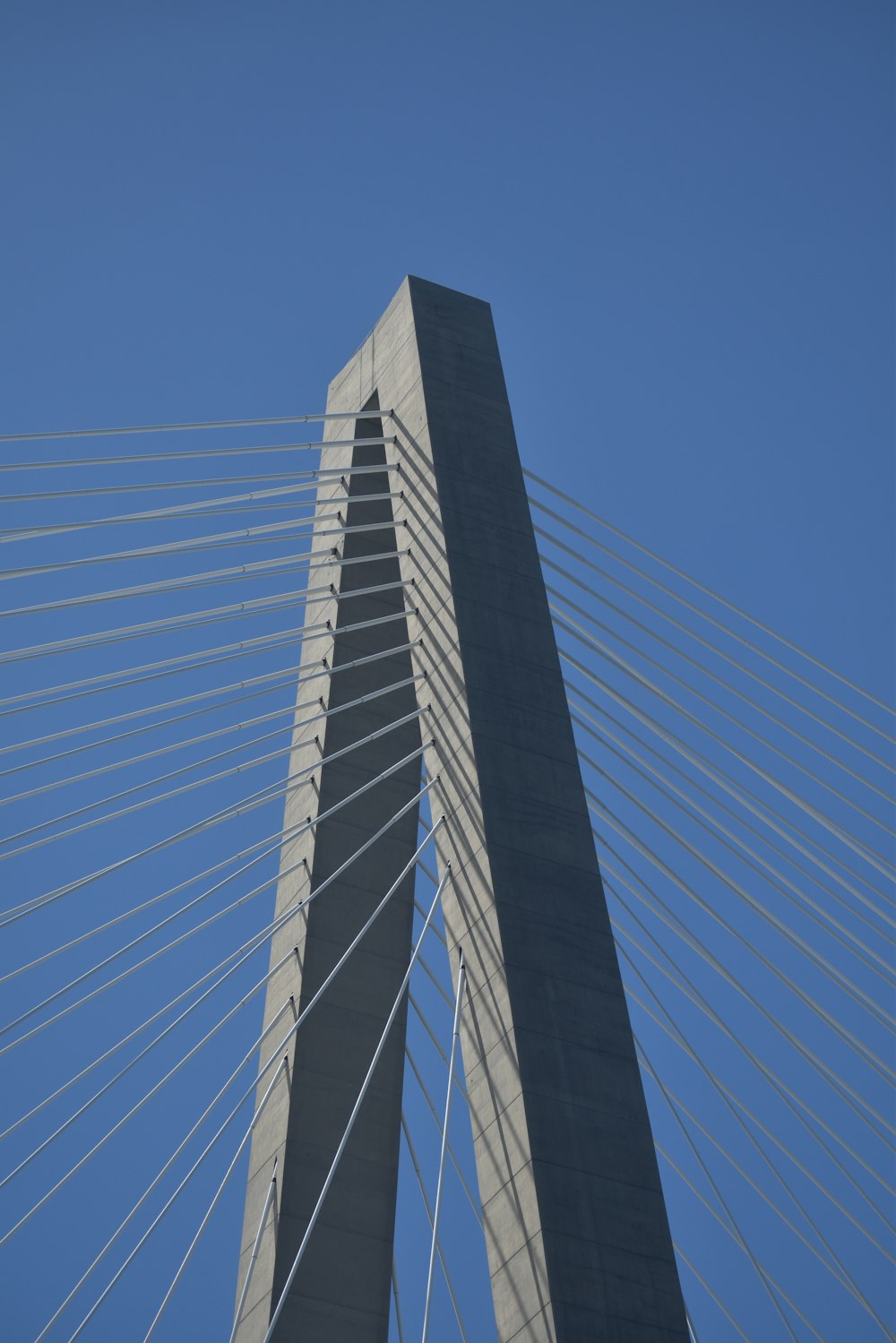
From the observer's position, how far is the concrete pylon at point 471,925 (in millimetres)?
9680

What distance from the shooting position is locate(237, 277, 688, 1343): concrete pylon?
9.68m

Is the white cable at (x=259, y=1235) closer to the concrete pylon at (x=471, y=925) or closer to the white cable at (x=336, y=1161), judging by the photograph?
the concrete pylon at (x=471, y=925)

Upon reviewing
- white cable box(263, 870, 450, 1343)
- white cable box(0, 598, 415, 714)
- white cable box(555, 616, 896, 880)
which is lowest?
white cable box(263, 870, 450, 1343)

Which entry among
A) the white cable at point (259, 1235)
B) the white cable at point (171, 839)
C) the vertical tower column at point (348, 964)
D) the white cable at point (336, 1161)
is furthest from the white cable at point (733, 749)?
the white cable at point (259, 1235)

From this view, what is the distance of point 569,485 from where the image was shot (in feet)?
246

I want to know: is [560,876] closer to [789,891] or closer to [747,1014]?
[789,891]

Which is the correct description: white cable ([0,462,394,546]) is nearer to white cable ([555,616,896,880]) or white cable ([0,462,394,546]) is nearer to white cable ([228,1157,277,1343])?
white cable ([555,616,896,880])

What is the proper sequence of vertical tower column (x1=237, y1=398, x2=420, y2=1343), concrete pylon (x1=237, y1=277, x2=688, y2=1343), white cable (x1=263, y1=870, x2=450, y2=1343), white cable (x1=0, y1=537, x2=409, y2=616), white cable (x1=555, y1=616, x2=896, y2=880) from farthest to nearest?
white cable (x1=555, y1=616, x2=896, y2=880) → vertical tower column (x1=237, y1=398, x2=420, y2=1343) → white cable (x1=0, y1=537, x2=409, y2=616) → white cable (x1=263, y1=870, x2=450, y2=1343) → concrete pylon (x1=237, y1=277, x2=688, y2=1343)

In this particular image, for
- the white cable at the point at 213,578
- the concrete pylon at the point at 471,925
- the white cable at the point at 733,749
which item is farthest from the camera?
the white cable at the point at 733,749

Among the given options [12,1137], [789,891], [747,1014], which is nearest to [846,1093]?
[789,891]

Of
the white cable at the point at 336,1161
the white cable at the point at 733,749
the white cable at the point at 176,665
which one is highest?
the white cable at the point at 733,749

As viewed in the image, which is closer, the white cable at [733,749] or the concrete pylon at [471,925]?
the concrete pylon at [471,925]

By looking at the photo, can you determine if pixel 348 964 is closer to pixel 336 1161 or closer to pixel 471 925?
pixel 471 925

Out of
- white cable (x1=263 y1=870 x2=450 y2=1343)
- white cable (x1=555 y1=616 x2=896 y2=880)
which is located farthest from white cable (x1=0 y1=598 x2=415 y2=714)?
white cable (x1=263 y1=870 x2=450 y2=1343)
